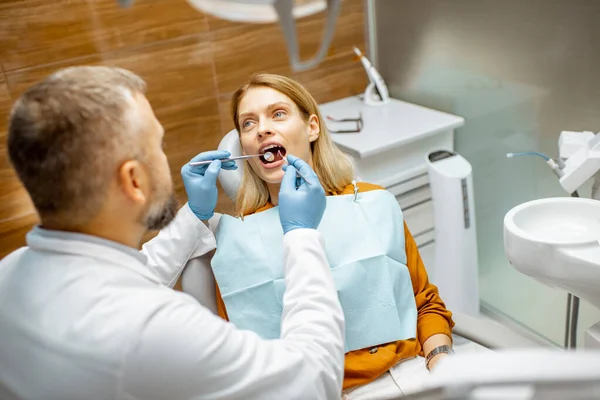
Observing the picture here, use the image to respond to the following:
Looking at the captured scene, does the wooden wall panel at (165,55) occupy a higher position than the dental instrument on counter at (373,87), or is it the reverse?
the wooden wall panel at (165,55)

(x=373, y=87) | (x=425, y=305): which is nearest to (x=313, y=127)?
(x=425, y=305)

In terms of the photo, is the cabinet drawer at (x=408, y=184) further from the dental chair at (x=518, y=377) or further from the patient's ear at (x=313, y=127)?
the dental chair at (x=518, y=377)

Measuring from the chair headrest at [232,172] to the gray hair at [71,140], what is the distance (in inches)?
31.5

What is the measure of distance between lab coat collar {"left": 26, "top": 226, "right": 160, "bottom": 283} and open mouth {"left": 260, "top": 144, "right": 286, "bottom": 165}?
2.29 ft

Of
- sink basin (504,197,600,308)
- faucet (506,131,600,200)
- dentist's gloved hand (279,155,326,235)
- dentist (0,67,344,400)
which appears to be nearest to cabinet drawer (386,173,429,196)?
faucet (506,131,600,200)

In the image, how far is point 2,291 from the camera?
103cm

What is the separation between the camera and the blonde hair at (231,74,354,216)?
5.83 ft

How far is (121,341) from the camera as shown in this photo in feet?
3.02

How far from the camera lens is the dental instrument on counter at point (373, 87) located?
109 inches

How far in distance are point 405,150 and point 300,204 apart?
3.79ft

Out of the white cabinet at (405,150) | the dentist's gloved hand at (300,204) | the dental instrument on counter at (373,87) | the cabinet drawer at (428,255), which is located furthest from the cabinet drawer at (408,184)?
the dentist's gloved hand at (300,204)

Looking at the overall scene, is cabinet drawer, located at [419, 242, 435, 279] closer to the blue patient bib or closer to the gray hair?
the blue patient bib

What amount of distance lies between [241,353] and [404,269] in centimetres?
76

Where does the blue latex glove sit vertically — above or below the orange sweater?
above
